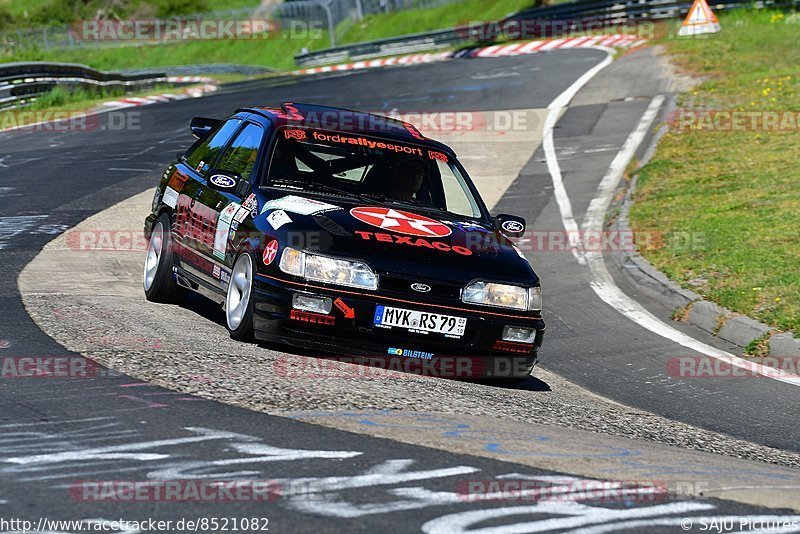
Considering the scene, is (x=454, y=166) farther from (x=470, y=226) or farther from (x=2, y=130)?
(x=2, y=130)

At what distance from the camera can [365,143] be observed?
340 inches

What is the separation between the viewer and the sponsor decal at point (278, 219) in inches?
293

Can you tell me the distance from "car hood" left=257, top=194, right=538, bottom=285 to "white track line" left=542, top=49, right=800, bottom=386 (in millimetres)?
2376

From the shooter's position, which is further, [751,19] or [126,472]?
[751,19]

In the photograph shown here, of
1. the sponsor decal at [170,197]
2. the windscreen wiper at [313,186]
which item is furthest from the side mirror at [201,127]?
the windscreen wiper at [313,186]

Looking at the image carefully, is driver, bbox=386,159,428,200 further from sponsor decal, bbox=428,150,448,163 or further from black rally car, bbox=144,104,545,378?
sponsor decal, bbox=428,150,448,163

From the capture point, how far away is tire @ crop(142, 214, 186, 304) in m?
8.97

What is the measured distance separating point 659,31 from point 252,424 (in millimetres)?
32023

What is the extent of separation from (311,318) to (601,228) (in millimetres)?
7722

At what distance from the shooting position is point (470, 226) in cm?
823

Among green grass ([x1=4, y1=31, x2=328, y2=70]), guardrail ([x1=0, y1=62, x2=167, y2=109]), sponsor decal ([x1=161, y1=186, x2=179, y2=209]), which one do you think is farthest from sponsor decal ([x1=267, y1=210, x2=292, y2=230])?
green grass ([x1=4, y1=31, x2=328, y2=70])

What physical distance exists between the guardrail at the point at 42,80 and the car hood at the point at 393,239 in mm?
20281

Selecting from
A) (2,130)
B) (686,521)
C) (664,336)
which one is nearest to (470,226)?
(664,336)

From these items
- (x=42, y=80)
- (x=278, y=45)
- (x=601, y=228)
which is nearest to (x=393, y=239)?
(x=601, y=228)
